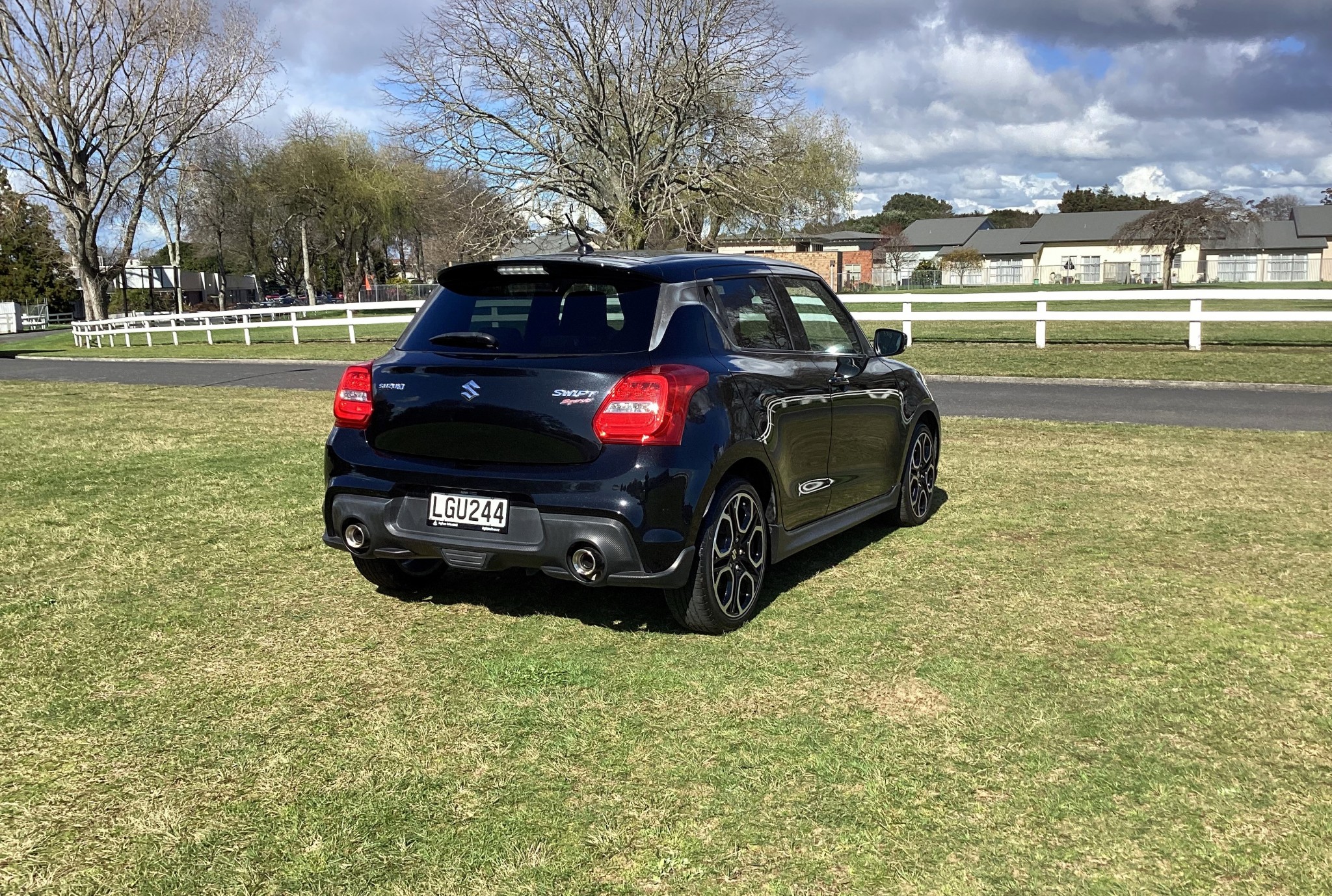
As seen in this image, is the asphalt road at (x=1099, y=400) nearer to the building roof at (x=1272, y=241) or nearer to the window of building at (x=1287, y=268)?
the window of building at (x=1287, y=268)

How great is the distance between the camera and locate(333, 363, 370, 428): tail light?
481 cm

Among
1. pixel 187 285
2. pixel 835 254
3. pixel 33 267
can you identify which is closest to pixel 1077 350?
pixel 835 254

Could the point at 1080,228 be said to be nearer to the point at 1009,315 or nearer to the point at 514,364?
the point at 1009,315

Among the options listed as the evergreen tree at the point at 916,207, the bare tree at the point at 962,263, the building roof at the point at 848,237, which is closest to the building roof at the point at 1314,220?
the bare tree at the point at 962,263

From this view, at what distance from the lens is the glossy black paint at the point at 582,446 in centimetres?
429

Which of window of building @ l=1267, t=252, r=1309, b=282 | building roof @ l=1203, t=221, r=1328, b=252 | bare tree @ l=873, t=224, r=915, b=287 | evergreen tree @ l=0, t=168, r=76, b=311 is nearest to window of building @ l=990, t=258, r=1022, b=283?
bare tree @ l=873, t=224, r=915, b=287

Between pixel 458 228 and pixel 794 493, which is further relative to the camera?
pixel 458 228

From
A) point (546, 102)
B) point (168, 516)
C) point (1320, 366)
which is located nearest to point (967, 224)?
point (546, 102)

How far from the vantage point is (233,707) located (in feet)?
12.9

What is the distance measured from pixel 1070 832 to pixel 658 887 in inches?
46.9

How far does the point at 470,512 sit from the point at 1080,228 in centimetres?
11292

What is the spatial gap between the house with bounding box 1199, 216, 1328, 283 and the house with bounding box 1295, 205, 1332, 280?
208mm

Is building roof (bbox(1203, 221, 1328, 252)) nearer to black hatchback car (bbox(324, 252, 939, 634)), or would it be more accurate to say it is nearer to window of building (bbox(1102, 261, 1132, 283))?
window of building (bbox(1102, 261, 1132, 283))

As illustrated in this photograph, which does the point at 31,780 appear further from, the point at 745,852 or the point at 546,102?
the point at 546,102
